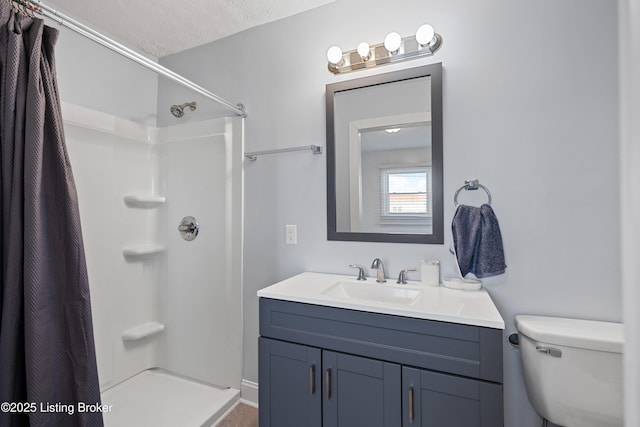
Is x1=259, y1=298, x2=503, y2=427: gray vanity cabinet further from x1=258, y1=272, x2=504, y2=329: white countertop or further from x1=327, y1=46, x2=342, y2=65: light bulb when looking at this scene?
x1=327, y1=46, x2=342, y2=65: light bulb

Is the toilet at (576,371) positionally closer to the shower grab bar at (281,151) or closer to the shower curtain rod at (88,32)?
the shower grab bar at (281,151)

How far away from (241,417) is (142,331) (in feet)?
2.99

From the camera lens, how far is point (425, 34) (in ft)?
4.88

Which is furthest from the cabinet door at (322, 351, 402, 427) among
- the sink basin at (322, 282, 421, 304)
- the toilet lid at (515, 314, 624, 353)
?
the toilet lid at (515, 314, 624, 353)

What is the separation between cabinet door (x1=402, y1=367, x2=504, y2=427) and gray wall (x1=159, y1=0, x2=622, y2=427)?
0.48 meters

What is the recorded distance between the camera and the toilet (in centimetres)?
109

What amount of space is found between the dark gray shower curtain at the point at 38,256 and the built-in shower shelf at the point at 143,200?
106 cm

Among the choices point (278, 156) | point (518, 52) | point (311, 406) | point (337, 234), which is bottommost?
point (311, 406)

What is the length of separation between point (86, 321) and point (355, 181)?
52.5 inches

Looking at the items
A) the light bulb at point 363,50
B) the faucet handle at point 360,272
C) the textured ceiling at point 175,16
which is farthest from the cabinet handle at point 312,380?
the textured ceiling at point 175,16

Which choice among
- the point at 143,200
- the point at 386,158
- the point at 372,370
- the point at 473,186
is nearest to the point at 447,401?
the point at 372,370

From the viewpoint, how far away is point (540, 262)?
1.38m

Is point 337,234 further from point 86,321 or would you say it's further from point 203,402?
point 203,402

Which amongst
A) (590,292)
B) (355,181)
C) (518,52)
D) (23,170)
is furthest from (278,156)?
(590,292)
